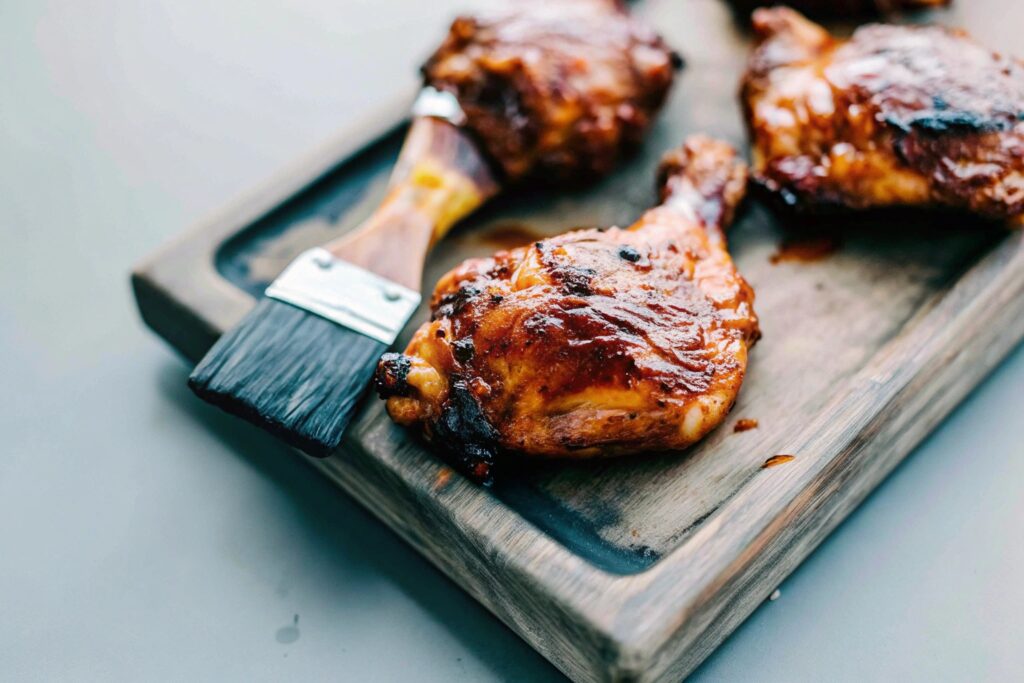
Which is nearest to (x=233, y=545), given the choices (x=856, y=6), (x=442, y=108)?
(x=442, y=108)

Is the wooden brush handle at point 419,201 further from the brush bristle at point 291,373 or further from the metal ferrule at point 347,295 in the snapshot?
Result: the brush bristle at point 291,373

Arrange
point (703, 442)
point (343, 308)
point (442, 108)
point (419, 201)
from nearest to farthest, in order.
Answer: point (703, 442)
point (343, 308)
point (419, 201)
point (442, 108)

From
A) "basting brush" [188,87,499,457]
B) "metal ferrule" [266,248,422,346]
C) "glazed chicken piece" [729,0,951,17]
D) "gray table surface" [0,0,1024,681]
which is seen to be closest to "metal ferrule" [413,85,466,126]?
"basting brush" [188,87,499,457]

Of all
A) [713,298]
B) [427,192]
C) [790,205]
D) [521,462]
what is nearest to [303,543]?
[521,462]

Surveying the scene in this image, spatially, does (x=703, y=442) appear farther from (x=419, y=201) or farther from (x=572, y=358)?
(x=419, y=201)

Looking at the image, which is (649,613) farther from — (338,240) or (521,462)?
(338,240)

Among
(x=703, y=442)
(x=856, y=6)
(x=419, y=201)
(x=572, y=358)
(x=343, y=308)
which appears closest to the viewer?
(x=572, y=358)

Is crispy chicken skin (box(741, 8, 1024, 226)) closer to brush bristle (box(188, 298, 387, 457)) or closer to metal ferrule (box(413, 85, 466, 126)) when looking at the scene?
metal ferrule (box(413, 85, 466, 126))
